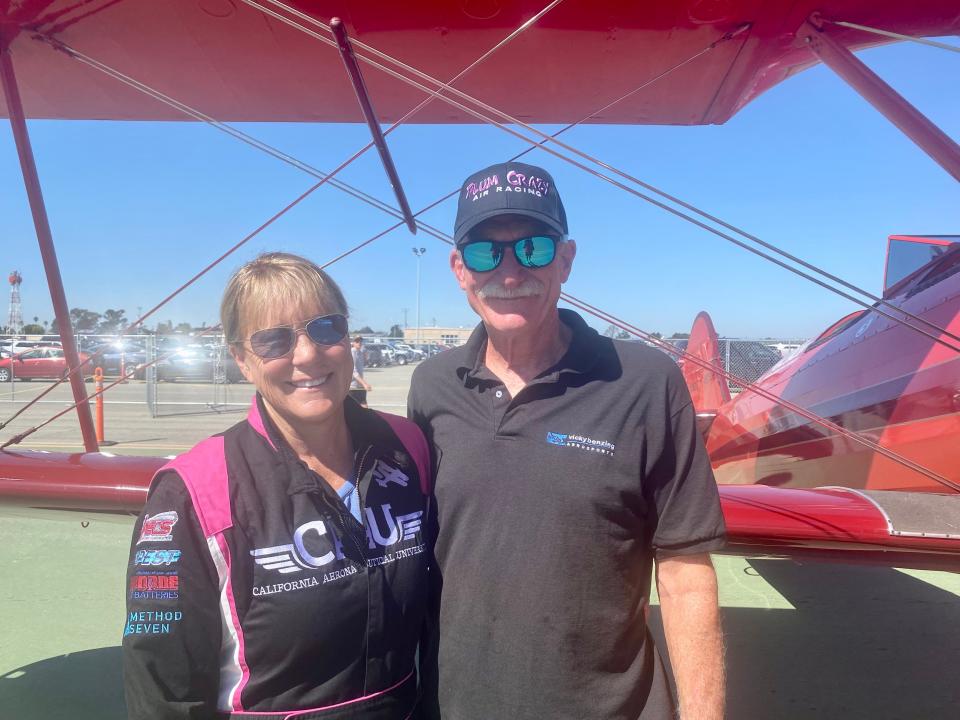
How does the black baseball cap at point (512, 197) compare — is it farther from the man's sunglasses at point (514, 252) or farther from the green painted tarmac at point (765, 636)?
the green painted tarmac at point (765, 636)

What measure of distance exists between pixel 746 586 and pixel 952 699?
144 cm

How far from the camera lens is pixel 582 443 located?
129 cm

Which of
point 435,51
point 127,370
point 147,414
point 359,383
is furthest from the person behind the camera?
point 127,370

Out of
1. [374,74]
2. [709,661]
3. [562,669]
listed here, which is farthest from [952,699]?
[374,74]

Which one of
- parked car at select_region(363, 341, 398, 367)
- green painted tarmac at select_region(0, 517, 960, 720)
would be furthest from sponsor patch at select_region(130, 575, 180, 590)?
parked car at select_region(363, 341, 398, 367)

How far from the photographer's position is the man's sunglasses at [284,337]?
1.31 m

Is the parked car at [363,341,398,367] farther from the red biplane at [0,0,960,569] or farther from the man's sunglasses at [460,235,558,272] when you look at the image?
the man's sunglasses at [460,235,558,272]

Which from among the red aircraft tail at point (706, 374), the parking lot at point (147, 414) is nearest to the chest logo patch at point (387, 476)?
the red aircraft tail at point (706, 374)

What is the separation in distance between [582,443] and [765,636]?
111 inches

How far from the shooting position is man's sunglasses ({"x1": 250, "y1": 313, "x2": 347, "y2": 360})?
131 cm

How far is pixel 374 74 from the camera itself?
315 centimetres

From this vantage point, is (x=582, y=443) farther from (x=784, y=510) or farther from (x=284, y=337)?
(x=784, y=510)

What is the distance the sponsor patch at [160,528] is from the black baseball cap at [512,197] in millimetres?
826

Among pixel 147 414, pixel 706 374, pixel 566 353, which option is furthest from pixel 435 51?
pixel 147 414
